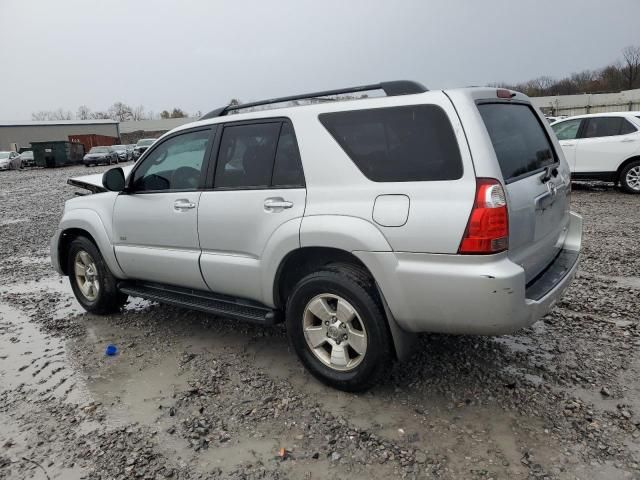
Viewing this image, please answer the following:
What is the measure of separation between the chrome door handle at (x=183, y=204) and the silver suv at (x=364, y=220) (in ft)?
0.05

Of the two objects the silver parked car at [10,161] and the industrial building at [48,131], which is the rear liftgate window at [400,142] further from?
the industrial building at [48,131]

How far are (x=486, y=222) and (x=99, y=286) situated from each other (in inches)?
151

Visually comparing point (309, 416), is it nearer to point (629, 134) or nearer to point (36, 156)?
point (629, 134)

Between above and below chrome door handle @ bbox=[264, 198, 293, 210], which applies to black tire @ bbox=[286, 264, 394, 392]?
below

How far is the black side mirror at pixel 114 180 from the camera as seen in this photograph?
434cm

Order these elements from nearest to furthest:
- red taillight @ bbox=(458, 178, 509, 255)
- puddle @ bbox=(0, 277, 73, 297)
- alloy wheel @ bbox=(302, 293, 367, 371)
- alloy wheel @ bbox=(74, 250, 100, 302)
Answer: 1. red taillight @ bbox=(458, 178, 509, 255)
2. alloy wheel @ bbox=(302, 293, 367, 371)
3. alloy wheel @ bbox=(74, 250, 100, 302)
4. puddle @ bbox=(0, 277, 73, 297)

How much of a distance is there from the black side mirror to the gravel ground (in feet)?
4.40

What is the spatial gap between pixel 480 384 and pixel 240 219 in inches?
79.0

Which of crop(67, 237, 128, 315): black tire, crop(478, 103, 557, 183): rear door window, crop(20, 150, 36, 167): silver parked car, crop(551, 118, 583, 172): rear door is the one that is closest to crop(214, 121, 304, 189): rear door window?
crop(478, 103, 557, 183): rear door window

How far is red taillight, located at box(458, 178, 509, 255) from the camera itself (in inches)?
103

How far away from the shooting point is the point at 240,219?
11.6 feet

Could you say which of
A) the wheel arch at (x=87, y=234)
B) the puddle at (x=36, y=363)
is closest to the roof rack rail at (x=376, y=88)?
the wheel arch at (x=87, y=234)

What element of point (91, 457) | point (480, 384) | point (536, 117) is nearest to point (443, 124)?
point (536, 117)

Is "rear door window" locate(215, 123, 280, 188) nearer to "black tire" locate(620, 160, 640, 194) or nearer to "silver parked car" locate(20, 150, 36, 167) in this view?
"black tire" locate(620, 160, 640, 194)
